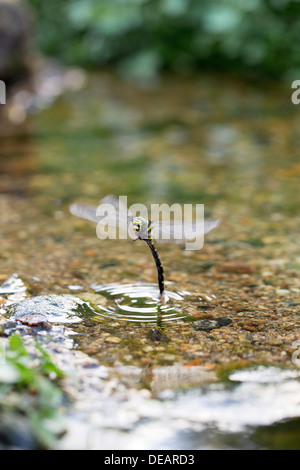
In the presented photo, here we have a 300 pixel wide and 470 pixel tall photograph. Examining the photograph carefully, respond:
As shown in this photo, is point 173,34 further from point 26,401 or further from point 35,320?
point 26,401

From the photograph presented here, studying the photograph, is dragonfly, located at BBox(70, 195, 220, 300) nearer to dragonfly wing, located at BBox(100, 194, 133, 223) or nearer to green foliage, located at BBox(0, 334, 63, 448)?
dragonfly wing, located at BBox(100, 194, 133, 223)

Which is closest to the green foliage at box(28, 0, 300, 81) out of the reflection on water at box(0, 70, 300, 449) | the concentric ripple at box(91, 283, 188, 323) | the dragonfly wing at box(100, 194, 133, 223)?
the reflection on water at box(0, 70, 300, 449)

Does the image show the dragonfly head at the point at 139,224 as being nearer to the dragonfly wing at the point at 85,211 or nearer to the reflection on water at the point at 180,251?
the dragonfly wing at the point at 85,211

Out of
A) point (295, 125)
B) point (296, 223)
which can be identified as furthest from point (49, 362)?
point (295, 125)

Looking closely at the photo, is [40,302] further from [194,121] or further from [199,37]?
[199,37]

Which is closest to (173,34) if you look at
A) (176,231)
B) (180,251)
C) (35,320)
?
(180,251)

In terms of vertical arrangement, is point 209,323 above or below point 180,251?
below
